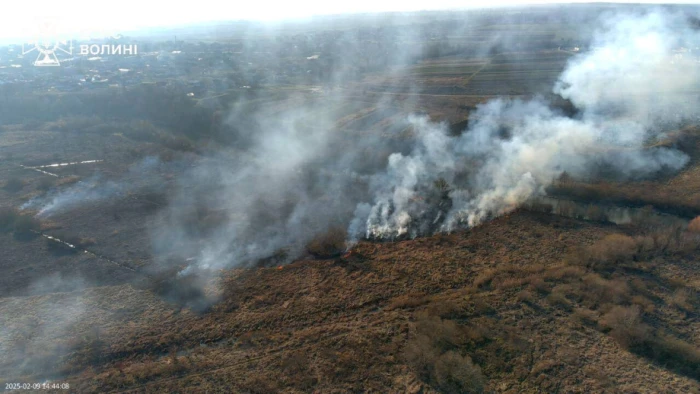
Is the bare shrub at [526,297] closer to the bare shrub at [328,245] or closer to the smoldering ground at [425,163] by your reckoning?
the smoldering ground at [425,163]

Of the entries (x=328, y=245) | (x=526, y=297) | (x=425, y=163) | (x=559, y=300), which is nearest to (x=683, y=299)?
(x=559, y=300)

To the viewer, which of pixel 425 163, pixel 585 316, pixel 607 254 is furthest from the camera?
pixel 425 163

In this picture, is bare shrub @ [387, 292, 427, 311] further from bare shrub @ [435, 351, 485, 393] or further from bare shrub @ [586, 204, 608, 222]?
bare shrub @ [586, 204, 608, 222]

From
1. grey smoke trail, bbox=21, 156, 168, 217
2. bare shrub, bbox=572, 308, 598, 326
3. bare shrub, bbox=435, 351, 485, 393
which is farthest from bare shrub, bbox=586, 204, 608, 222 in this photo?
grey smoke trail, bbox=21, 156, 168, 217

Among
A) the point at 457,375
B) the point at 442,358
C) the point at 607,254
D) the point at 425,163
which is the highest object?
the point at 425,163

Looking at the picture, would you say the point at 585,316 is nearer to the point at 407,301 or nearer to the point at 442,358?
the point at 442,358

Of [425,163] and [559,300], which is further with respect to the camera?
A: [425,163]

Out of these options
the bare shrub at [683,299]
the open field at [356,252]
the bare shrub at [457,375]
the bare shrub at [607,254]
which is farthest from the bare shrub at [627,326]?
the bare shrub at [457,375]
